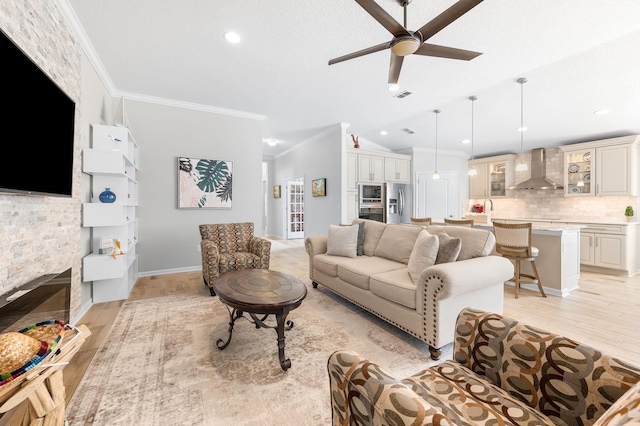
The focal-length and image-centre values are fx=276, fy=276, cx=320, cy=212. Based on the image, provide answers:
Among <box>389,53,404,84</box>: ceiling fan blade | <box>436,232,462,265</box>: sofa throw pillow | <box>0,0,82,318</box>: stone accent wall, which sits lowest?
<box>436,232,462,265</box>: sofa throw pillow

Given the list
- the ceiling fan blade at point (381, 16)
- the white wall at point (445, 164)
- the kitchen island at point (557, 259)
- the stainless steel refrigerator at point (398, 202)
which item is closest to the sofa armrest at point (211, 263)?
the ceiling fan blade at point (381, 16)

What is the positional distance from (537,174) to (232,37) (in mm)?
6819

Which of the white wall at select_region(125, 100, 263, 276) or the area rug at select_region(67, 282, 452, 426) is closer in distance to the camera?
the area rug at select_region(67, 282, 452, 426)

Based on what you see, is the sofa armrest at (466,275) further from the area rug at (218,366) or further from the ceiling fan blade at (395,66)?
the ceiling fan blade at (395,66)

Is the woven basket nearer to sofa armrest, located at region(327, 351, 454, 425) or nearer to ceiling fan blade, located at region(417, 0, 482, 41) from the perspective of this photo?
sofa armrest, located at region(327, 351, 454, 425)

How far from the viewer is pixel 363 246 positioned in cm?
365

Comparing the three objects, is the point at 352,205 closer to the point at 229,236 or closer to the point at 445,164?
the point at 229,236

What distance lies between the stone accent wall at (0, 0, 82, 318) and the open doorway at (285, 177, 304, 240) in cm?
603

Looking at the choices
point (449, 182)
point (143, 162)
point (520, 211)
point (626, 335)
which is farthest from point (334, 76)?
point (520, 211)

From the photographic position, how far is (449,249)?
2449mm

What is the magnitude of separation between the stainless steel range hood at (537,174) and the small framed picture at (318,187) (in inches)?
170

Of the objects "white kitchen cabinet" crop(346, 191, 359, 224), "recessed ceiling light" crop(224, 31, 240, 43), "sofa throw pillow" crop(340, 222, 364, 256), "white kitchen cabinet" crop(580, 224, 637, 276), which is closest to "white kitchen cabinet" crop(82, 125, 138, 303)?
"recessed ceiling light" crop(224, 31, 240, 43)

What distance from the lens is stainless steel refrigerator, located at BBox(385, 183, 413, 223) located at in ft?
21.5

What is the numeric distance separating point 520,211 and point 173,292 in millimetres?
7485
